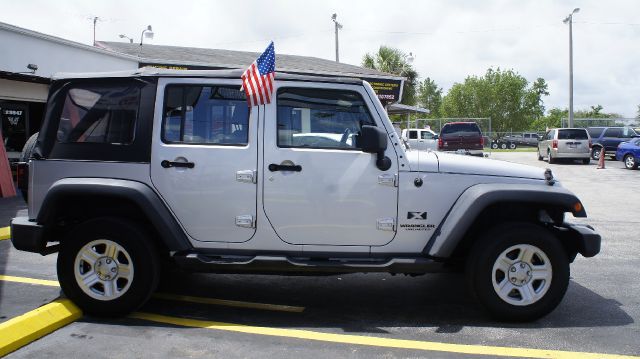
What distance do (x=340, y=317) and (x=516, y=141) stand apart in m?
50.4

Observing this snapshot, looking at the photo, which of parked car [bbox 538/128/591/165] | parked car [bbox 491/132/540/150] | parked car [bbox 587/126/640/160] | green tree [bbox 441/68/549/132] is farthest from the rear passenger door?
green tree [bbox 441/68/549/132]

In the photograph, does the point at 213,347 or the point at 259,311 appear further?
the point at 259,311

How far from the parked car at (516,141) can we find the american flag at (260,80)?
155 ft

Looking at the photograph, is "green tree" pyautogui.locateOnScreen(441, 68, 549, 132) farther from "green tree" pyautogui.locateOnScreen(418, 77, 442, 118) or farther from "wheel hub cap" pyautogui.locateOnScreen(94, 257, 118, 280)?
"wheel hub cap" pyautogui.locateOnScreen(94, 257, 118, 280)

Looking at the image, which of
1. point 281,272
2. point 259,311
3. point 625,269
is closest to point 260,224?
point 281,272

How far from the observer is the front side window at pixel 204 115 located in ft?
14.5

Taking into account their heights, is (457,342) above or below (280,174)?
below

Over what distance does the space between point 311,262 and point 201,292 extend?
146cm

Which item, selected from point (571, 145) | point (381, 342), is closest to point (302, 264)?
point (381, 342)

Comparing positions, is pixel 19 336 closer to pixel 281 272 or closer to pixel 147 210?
pixel 147 210

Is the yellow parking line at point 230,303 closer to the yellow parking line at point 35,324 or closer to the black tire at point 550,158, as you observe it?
the yellow parking line at point 35,324

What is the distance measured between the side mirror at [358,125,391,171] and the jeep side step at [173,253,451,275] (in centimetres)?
78

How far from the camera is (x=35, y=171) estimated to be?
4520 millimetres

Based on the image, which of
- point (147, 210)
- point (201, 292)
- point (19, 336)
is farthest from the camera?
point (201, 292)
